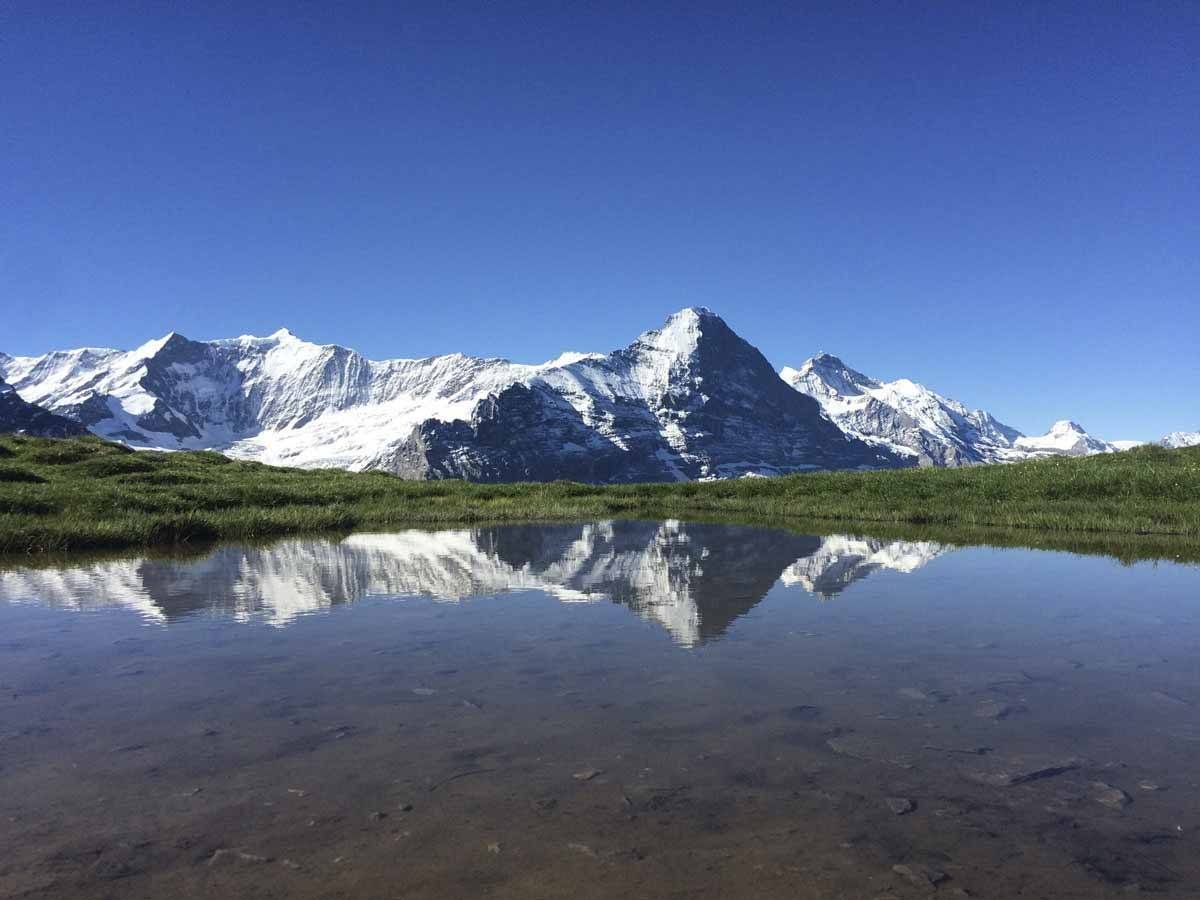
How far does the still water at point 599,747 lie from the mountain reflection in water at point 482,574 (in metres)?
0.31

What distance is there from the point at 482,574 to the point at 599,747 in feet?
37.0

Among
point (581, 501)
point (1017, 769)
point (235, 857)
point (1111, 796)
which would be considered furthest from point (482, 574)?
point (581, 501)

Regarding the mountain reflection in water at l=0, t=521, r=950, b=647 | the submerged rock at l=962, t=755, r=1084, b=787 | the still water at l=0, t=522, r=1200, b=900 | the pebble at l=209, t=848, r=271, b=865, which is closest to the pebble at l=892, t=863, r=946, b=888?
the still water at l=0, t=522, r=1200, b=900

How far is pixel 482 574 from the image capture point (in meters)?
17.8

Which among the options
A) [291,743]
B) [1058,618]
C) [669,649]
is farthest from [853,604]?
[291,743]

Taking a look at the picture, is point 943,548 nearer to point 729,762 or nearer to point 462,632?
point 462,632

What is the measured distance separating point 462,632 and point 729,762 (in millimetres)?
6031

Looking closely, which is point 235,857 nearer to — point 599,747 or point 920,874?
point 599,747

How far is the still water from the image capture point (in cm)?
496

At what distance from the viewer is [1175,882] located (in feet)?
15.6

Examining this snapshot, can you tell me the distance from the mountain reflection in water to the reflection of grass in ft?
14.5

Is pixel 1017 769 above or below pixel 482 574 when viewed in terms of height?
below

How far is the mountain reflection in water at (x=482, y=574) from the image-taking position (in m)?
13.6

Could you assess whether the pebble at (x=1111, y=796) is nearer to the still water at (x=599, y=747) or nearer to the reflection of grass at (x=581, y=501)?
the still water at (x=599, y=747)
